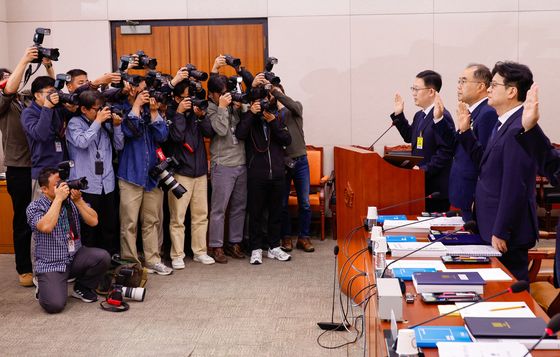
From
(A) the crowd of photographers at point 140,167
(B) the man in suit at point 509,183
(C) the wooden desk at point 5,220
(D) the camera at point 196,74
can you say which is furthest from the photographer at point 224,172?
(B) the man in suit at point 509,183

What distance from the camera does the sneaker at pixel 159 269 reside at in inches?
218

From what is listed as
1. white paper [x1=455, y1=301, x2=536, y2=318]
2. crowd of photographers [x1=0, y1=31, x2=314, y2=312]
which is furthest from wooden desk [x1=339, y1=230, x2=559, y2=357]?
crowd of photographers [x1=0, y1=31, x2=314, y2=312]

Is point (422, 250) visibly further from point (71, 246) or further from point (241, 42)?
point (241, 42)

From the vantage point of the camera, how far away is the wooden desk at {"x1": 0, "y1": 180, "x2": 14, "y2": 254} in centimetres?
630

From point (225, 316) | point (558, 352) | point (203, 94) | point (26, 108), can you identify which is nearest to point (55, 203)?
point (26, 108)

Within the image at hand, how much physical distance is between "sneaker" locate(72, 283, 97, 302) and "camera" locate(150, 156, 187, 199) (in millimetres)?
982

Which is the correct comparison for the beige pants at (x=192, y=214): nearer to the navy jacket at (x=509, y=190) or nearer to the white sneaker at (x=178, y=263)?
the white sneaker at (x=178, y=263)

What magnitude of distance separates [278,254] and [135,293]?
Result: 1502 mm

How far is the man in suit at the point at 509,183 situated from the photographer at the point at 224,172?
2.68 meters

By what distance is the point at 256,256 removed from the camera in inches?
229

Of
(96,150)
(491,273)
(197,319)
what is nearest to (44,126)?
(96,150)

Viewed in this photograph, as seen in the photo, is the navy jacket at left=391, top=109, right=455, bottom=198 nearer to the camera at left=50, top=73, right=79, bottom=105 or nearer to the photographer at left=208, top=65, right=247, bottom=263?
the photographer at left=208, top=65, right=247, bottom=263

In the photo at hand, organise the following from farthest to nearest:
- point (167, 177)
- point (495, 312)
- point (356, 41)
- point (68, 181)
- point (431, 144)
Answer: point (356, 41)
point (167, 177)
point (431, 144)
point (68, 181)
point (495, 312)

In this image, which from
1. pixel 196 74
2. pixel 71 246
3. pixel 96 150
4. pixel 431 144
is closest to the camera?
pixel 71 246
